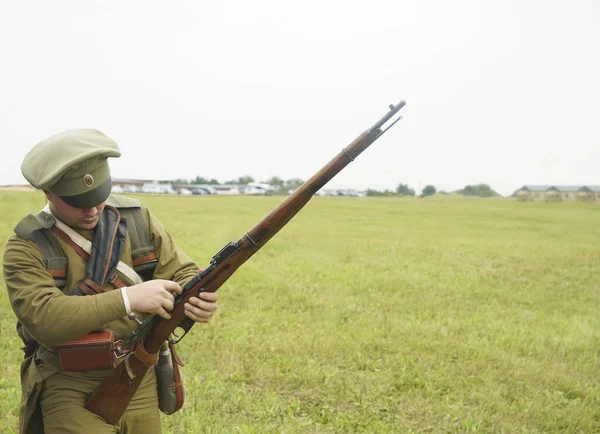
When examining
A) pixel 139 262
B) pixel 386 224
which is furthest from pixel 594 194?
pixel 139 262

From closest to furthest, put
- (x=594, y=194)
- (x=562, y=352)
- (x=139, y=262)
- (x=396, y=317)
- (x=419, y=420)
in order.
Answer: (x=139, y=262)
(x=419, y=420)
(x=562, y=352)
(x=396, y=317)
(x=594, y=194)

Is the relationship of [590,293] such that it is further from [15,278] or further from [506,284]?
[15,278]

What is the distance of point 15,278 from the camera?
2.80 meters

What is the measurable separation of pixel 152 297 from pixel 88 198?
0.62 metres

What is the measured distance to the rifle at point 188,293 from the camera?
9.75 feet

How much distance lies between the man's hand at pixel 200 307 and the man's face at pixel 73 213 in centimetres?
70

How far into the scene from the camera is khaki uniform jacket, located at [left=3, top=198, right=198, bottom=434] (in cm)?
272

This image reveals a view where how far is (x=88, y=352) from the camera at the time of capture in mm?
2895

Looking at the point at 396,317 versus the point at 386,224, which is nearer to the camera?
the point at 396,317

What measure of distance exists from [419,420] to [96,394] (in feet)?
12.2

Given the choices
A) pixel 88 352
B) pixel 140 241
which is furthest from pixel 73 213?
pixel 88 352

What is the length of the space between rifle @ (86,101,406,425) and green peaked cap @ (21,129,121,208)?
2.40 feet

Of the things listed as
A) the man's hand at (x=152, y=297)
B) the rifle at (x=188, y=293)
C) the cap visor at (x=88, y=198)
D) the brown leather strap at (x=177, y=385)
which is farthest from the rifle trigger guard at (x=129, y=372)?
the cap visor at (x=88, y=198)

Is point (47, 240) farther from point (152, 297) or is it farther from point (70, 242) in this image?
point (152, 297)
